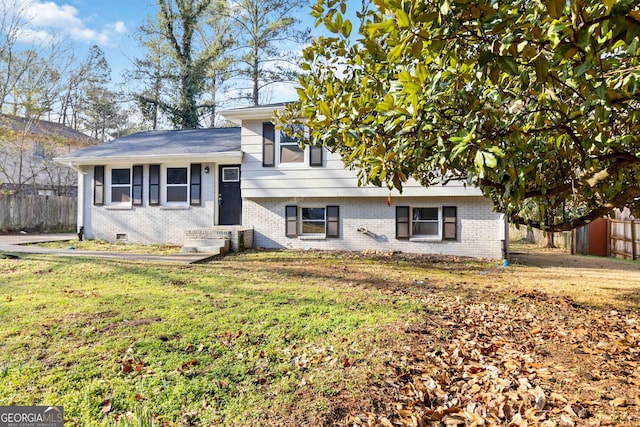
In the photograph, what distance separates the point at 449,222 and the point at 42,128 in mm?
25313

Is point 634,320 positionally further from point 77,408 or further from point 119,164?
point 119,164

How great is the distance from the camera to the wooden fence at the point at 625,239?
11.8 m

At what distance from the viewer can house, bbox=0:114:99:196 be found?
60.6 feet

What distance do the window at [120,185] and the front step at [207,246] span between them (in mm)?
3835

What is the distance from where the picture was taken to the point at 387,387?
2.66 m

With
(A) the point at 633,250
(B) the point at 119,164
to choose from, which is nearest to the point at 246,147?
(B) the point at 119,164

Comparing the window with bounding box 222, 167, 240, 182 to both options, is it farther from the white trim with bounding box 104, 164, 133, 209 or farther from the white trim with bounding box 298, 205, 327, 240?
the white trim with bounding box 104, 164, 133, 209

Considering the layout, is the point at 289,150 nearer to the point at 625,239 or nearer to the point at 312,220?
the point at 312,220

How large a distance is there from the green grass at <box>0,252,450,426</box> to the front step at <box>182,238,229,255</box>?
325 centimetres

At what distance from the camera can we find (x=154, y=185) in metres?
11.9

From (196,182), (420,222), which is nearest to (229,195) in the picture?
(196,182)

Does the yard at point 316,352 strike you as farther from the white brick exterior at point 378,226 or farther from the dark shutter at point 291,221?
the dark shutter at point 291,221

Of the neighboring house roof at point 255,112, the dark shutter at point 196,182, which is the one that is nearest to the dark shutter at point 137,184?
the dark shutter at point 196,182

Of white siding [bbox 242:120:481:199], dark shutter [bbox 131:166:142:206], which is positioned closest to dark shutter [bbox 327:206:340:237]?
white siding [bbox 242:120:481:199]
